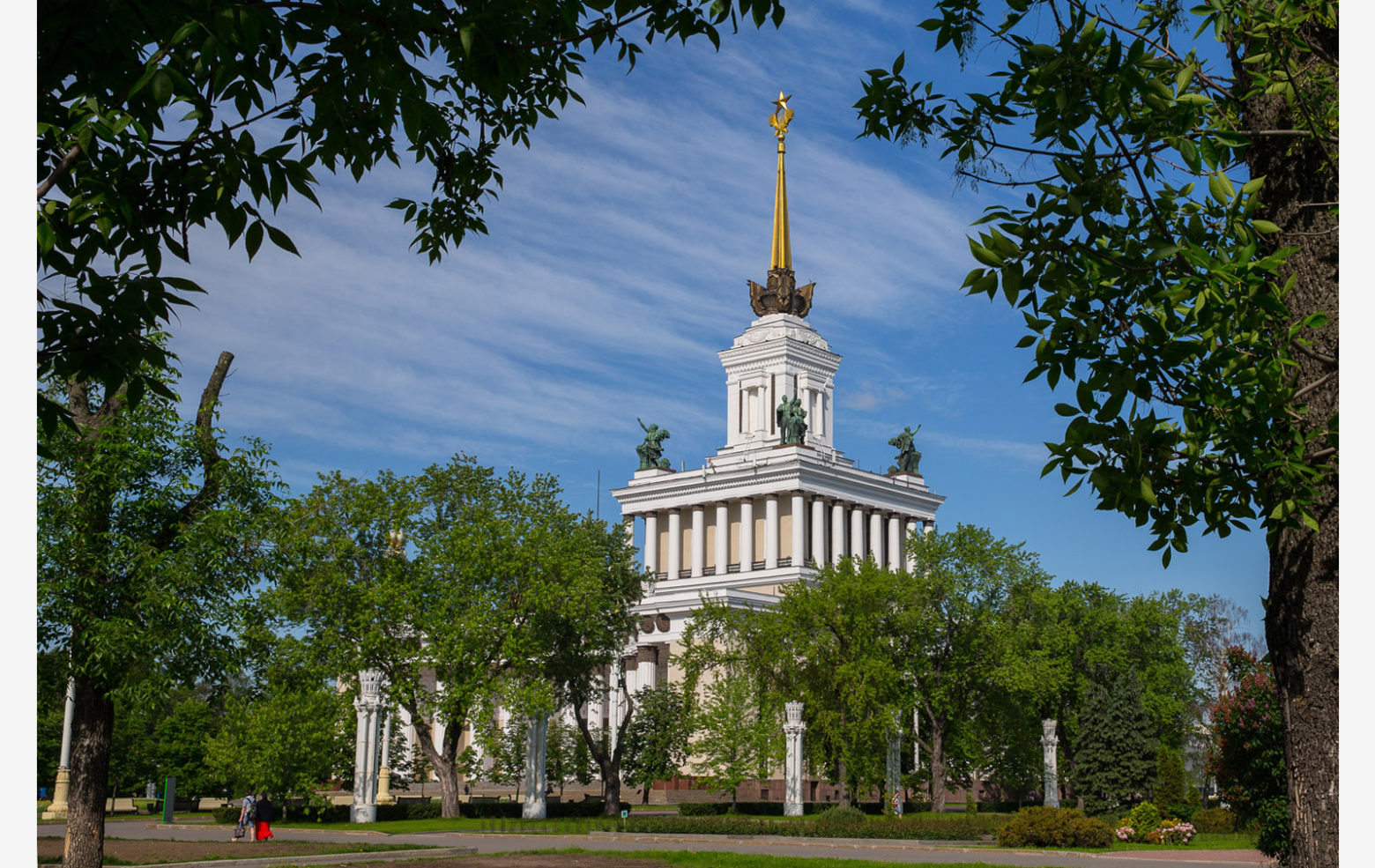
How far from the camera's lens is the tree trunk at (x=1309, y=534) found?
8148 mm

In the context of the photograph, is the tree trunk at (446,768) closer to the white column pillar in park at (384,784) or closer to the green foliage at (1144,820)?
the white column pillar in park at (384,784)

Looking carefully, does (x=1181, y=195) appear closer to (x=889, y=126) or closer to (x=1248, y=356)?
(x=1248, y=356)

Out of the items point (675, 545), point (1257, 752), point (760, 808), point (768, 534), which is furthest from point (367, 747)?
point (675, 545)

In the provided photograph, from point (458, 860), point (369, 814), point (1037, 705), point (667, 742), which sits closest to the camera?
point (458, 860)

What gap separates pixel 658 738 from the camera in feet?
175

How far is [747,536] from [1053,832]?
55895 mm

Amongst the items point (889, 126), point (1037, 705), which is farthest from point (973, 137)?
point (1037, 705)

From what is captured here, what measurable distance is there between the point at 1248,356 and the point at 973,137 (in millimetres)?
2774

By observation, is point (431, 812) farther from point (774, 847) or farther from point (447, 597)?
point (774, 847)

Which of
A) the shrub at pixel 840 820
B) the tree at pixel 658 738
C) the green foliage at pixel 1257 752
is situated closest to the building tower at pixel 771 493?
the tree at pixel 658 738

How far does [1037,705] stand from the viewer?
5697 centimetres

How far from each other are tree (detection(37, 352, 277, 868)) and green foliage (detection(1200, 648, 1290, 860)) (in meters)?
18.5

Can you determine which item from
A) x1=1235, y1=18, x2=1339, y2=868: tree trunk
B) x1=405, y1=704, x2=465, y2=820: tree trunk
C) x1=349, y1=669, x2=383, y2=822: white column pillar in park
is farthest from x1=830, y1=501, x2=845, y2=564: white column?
x1=1235, y1=18, x2=1339, y2=868: tree trunk

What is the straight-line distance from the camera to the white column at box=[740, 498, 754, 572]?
88.2 metres
